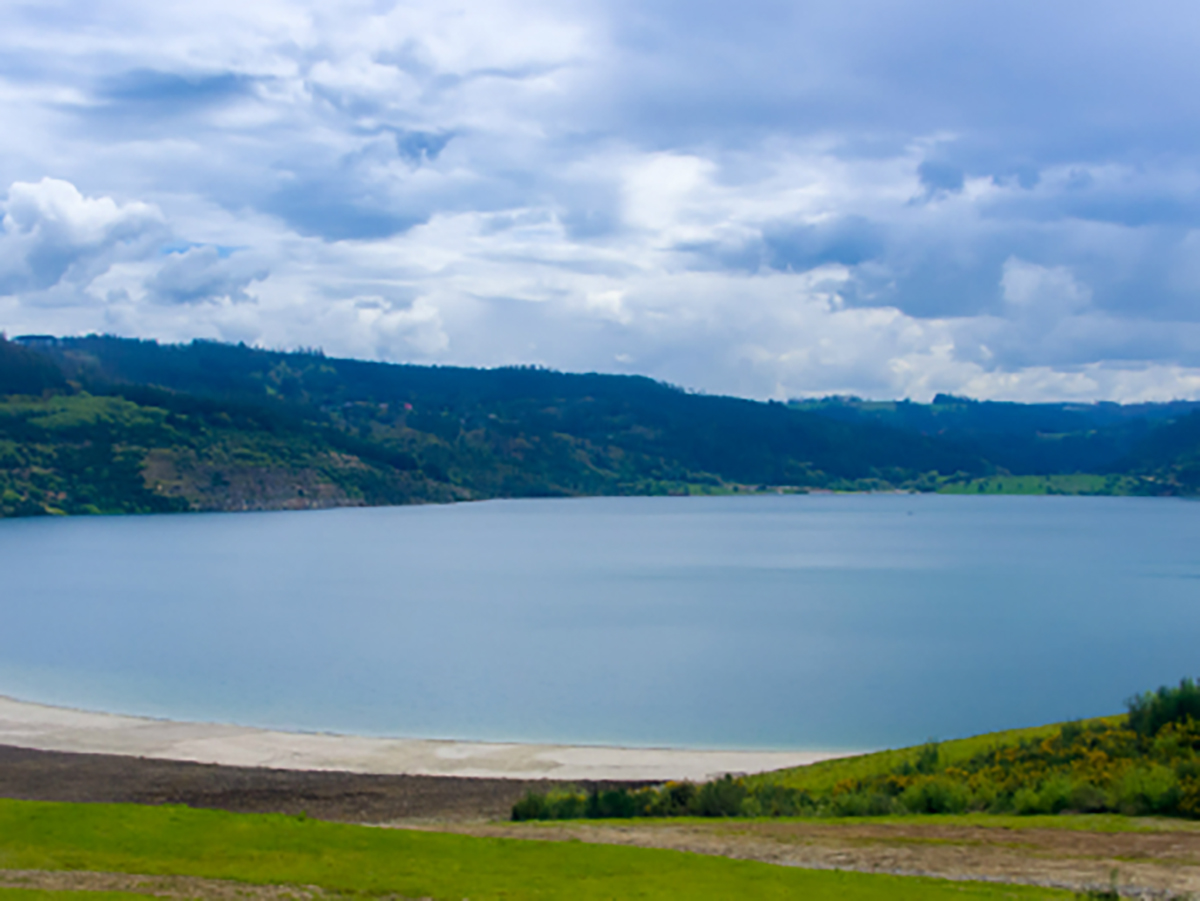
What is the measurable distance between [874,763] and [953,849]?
1059 cm

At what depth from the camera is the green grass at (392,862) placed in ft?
42.9

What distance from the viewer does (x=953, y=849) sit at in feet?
52.5

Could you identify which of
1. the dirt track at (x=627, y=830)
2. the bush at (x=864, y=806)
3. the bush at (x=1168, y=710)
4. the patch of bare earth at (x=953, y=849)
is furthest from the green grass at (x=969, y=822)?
the bush at (x=1168, y=710)

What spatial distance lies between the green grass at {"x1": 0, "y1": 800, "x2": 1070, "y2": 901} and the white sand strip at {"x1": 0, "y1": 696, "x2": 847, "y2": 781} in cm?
1449

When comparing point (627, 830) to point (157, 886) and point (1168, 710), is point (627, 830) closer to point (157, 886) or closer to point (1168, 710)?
point (157, 886)

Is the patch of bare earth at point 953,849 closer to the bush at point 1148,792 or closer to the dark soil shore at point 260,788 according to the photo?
the bush at point 1148,792

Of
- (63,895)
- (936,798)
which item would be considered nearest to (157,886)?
(63,895)

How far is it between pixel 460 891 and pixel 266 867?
2.78 metres

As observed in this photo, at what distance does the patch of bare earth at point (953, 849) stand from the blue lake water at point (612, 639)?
18525mm

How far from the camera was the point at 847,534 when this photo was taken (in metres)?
162

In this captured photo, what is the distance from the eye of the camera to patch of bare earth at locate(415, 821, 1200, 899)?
14.0 metres

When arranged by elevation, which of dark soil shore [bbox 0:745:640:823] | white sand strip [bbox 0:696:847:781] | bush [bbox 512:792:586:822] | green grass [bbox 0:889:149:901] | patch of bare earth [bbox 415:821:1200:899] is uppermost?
green grass [bbox 0:889:149:901]

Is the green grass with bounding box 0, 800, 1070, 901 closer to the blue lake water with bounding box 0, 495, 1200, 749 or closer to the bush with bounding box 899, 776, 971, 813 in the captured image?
the bush with bounding box 899, 776, 971, 813

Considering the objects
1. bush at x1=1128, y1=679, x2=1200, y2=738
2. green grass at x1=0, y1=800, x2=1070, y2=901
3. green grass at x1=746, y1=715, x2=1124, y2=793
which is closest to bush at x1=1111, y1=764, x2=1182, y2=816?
bush at x1=1128, y1=679, x2=1200, y2=738
